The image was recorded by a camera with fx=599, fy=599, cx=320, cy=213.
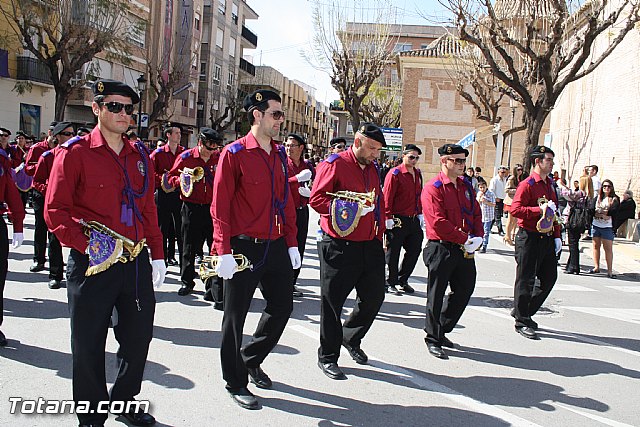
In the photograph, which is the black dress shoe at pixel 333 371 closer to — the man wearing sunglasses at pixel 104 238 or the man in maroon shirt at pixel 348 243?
the man in maroon shirt at pixel 348 243

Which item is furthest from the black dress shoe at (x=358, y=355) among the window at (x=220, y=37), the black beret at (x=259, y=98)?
the window at (x=220, y=37)

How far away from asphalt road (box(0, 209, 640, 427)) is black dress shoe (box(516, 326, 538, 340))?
0.17m

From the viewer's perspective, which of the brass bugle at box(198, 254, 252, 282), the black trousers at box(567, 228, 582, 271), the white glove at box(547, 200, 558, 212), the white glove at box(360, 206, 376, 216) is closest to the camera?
the brass bugle at box(198, 254, 252, 282)

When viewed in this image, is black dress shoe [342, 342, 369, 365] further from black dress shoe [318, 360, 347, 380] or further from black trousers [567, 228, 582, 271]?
black trousers [567, 228, 582, 271]

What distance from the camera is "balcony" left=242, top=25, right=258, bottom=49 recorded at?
60469 millimetres

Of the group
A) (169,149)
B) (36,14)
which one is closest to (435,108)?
(36,14)

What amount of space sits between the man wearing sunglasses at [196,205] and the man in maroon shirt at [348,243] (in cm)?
294

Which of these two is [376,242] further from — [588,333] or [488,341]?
[588,333]

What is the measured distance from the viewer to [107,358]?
17.3ft

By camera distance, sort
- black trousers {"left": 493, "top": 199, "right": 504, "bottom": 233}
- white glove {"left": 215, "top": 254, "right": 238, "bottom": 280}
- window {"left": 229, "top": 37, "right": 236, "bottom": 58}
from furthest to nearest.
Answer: window {"left": 229, "top": 37, "right": 236, "bottom": 58}
black trousers {"left": 493, "top": 199, "right": 504, "bottom": 233}
white glove {"left": 215, "top": 254, "right": 238, "bottom": 280}

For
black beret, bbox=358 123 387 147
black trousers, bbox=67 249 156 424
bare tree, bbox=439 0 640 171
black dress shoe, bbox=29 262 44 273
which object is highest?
bare tree, bbox=439 0 640 171

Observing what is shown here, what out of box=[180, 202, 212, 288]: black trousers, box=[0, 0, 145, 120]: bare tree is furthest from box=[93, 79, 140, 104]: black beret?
box=[0, 0, 145, 120]: bare tree

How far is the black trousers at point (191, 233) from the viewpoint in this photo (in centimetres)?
793

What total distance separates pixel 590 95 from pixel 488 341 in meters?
16.6
